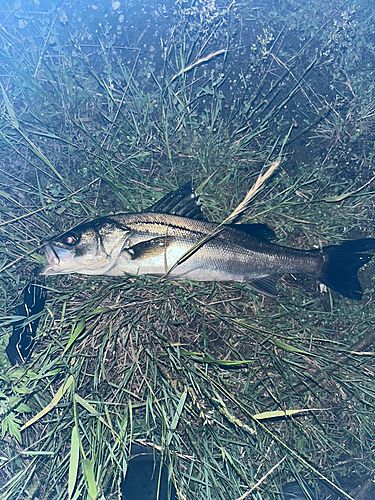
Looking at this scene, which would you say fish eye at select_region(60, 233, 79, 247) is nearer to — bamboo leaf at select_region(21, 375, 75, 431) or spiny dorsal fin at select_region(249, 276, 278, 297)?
bamboo leaf at select_region(21, 375, 75, 431)

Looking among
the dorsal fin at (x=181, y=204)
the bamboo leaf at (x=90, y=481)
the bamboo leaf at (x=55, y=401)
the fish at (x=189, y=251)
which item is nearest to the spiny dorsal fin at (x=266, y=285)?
the fish at (x=189, y=251)

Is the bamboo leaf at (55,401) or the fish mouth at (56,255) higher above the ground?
the fish mouth at (56,255)

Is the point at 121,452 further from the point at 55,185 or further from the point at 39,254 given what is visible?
the point at 55,185

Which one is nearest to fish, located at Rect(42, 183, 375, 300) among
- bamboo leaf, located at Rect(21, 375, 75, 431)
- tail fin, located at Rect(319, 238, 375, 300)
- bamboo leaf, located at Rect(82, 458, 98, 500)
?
tail fin, located at Rect(319, 238, 375, 300)

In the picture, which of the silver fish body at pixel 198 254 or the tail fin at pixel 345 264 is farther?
the tail fin at pixel 345 264

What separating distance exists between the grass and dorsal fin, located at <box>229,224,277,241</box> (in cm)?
11

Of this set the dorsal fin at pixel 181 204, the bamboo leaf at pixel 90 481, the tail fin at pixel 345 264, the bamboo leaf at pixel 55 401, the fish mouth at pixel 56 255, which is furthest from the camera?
the tail fin at pixel 345 264

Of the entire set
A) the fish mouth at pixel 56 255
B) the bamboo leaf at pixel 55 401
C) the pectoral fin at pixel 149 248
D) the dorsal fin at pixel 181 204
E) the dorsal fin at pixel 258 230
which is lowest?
the bamboo leaf at pixel 55 401

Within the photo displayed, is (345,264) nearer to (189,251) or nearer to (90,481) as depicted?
(189,251)

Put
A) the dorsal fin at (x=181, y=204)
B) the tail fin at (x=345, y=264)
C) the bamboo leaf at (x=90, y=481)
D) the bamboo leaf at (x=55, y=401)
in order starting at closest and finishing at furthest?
the bamboo leaf at (x=90, y=481) < the bamboo leaf at (x=55, y=401) < the dorsal fin at (x=181, y=204) < the tail fin at (x=345, y=264)

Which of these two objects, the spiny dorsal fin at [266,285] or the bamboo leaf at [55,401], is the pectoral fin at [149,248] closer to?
the spiny dorsal fin at [266,285]

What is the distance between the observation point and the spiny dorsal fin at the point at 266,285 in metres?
2.87

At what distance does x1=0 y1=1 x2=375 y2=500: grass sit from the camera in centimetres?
266

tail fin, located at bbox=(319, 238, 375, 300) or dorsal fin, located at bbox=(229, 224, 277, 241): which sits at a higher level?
dorsal fin, located at bbox=(229, 224, 277, 241)
